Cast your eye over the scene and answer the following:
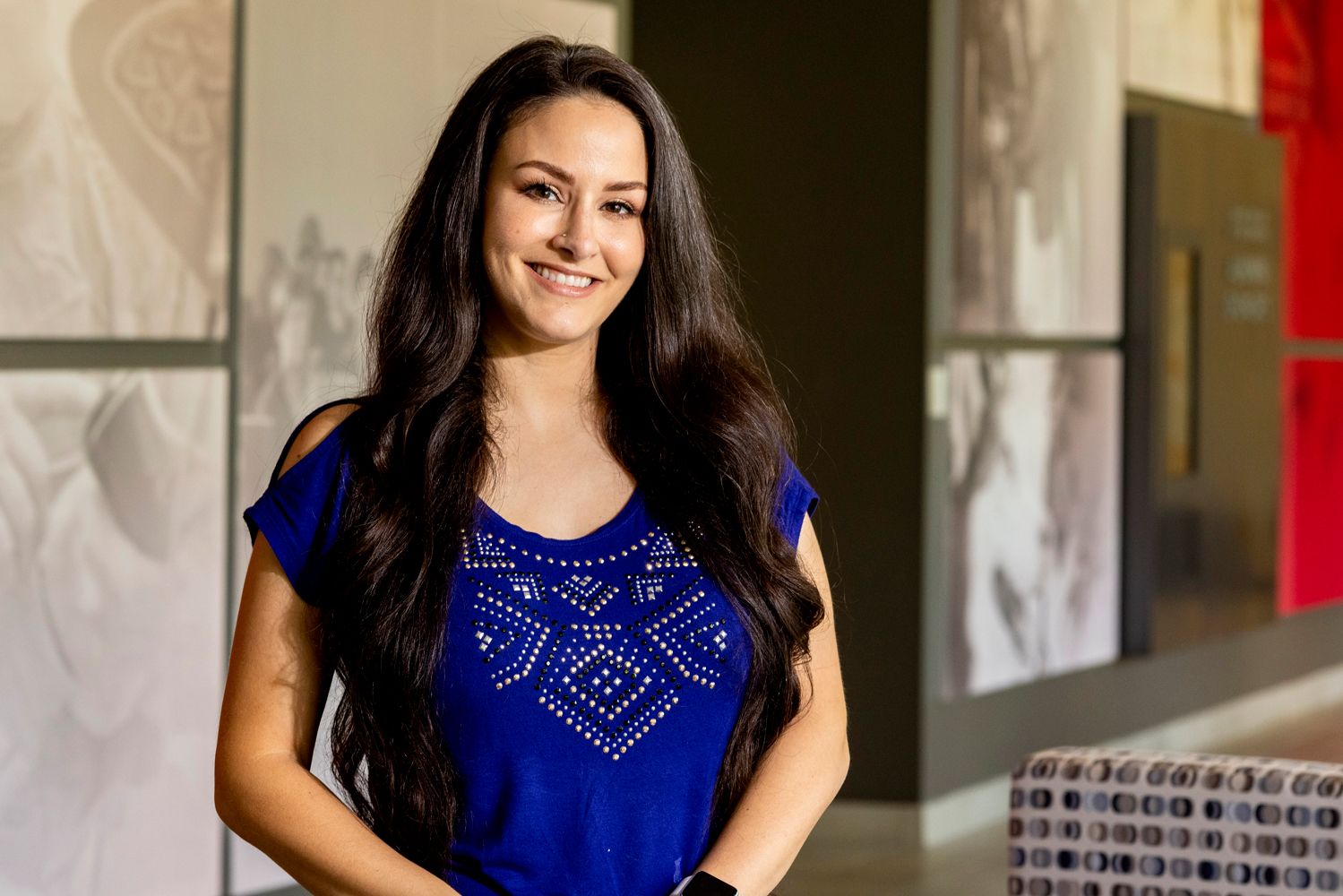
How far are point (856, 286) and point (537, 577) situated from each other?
13.9 feet

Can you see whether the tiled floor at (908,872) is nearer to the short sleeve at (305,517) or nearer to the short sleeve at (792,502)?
the short sleeve at (792,502)

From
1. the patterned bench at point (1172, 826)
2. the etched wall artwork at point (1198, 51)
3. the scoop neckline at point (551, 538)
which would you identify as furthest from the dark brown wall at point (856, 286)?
the scoop neckline at point (551, 538)

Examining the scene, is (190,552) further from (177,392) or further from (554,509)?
(554,509)

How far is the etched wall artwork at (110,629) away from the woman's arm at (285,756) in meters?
2.04

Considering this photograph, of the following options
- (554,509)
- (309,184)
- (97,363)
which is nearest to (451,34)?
(309,184)

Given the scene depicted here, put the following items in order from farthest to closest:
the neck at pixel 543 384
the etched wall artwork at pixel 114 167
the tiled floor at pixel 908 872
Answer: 1. the tiled floor at pixel 908 872
2. the etched wall artwork at pixel 114 167
3. the neck at pixel 543 384

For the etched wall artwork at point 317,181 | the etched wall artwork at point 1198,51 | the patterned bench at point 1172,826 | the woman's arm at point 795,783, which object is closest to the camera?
the woman's arm at point 795,783

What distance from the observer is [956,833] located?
6172mm

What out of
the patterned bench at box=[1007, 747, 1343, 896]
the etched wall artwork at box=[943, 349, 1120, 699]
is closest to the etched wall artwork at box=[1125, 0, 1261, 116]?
the etched wall artwork at box=[943, 349, 1120, 699]

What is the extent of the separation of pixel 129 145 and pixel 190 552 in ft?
2.82

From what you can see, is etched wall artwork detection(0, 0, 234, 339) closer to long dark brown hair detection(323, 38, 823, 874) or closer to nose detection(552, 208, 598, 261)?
long dark brown hair detection(323, 38, 823, 874)

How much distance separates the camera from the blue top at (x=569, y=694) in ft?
6.02

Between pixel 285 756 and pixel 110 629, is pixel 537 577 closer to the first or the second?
pixel 285 756

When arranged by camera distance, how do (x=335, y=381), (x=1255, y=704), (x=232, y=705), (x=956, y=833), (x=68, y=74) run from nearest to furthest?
1. (x=232, y=705)
2. (x=68, y=74)
3. (x=335, y=381)
4. (x=956, y=833)
5. (x=1255, y=704)
